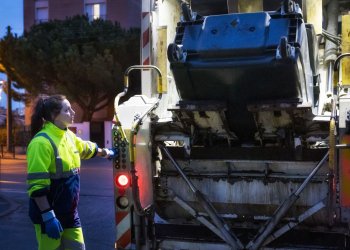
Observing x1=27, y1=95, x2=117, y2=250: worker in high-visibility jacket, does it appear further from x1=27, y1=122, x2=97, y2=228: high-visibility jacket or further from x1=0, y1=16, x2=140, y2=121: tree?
x1=0, y1=16, x2=140, y2=121: tree

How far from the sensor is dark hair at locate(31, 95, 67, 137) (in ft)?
12.6

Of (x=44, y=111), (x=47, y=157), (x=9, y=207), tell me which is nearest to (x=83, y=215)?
(x=9, y=207)

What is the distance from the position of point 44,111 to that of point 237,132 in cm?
142

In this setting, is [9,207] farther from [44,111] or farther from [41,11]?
[41,11]

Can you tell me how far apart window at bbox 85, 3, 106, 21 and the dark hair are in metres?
31.1

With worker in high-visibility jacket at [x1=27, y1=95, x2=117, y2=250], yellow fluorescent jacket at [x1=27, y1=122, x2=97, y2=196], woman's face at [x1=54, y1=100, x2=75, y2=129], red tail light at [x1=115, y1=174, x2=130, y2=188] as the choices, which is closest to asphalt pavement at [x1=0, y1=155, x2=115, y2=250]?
red tail light at [x1=115, y1=174, x2=130, y2=188]

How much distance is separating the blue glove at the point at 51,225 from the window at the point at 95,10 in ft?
104

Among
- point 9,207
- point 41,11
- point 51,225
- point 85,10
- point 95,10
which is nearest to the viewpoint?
point 51,225

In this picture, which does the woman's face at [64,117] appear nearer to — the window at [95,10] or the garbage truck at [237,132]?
the garbage truck at [237,132]

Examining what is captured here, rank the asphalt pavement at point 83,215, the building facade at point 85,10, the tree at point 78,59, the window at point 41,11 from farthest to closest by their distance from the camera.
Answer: the window at point 41,11 → the building facade at point 85,10 → the tree at point 78,59 → the asphalt pavement at point 83,215

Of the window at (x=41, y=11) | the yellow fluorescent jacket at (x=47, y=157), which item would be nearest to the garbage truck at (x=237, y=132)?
the yellow fluorescent jacket at (x=47, y=157)

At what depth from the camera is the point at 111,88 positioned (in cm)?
2894

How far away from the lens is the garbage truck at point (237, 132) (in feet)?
11.4

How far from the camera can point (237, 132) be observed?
4.01 metres
